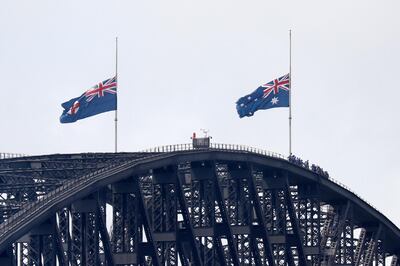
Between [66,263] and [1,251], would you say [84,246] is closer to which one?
[66,263]

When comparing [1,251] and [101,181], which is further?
[101,181]

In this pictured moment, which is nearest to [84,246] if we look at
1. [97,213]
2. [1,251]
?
[97,213]

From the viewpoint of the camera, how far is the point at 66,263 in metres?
196

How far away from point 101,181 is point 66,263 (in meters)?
7.68

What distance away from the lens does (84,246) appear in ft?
651

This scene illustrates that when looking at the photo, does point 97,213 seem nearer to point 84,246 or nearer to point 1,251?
point 84,246

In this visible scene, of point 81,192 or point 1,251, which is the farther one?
point 81,192

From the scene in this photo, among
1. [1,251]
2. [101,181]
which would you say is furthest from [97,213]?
[1,251]

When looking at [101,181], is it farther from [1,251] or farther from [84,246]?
[1,251]

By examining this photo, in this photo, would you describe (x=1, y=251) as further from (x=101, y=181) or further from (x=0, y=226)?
(x=101, y=181)

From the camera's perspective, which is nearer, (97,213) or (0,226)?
(0,226)

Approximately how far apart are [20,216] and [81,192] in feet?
26.8

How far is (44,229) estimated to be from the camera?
638 ft

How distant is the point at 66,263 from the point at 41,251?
2.77m
